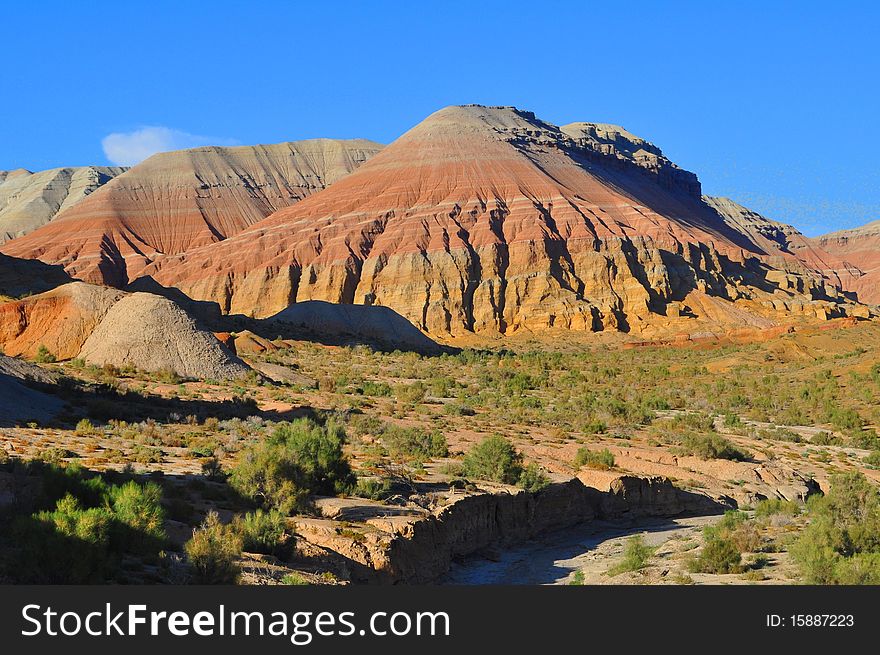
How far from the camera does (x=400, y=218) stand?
117 meters

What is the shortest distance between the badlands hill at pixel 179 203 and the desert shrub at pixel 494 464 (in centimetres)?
10748

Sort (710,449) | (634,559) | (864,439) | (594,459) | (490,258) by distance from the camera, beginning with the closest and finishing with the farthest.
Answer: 1. (634,559)
2. (594,459)
3. (710,449)
4. (864,439)
5. (490,258)

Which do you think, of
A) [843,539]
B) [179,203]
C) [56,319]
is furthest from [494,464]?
[179,203]

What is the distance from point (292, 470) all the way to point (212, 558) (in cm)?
561

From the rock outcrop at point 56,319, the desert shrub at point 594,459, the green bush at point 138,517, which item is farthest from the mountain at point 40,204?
the green bush at point 138,517

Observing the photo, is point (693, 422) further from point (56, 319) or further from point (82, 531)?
point (82, 531)

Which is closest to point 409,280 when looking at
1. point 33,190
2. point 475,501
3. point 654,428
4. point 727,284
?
point 727,284

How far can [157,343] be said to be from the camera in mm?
35125

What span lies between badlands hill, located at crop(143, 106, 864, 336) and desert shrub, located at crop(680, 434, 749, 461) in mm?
67892

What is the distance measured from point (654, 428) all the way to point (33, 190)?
624 ft

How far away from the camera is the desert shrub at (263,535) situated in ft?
41.3

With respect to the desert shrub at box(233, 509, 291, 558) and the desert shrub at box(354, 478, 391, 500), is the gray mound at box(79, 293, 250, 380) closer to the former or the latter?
the desert shrub at box(354, 478, 391, 500)

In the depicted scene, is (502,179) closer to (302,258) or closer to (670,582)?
(302,258)

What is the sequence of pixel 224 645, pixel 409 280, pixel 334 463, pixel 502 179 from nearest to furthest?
pixel 224 645 → pixel 334 463 → pixel 409 280 → pixel 502 179
